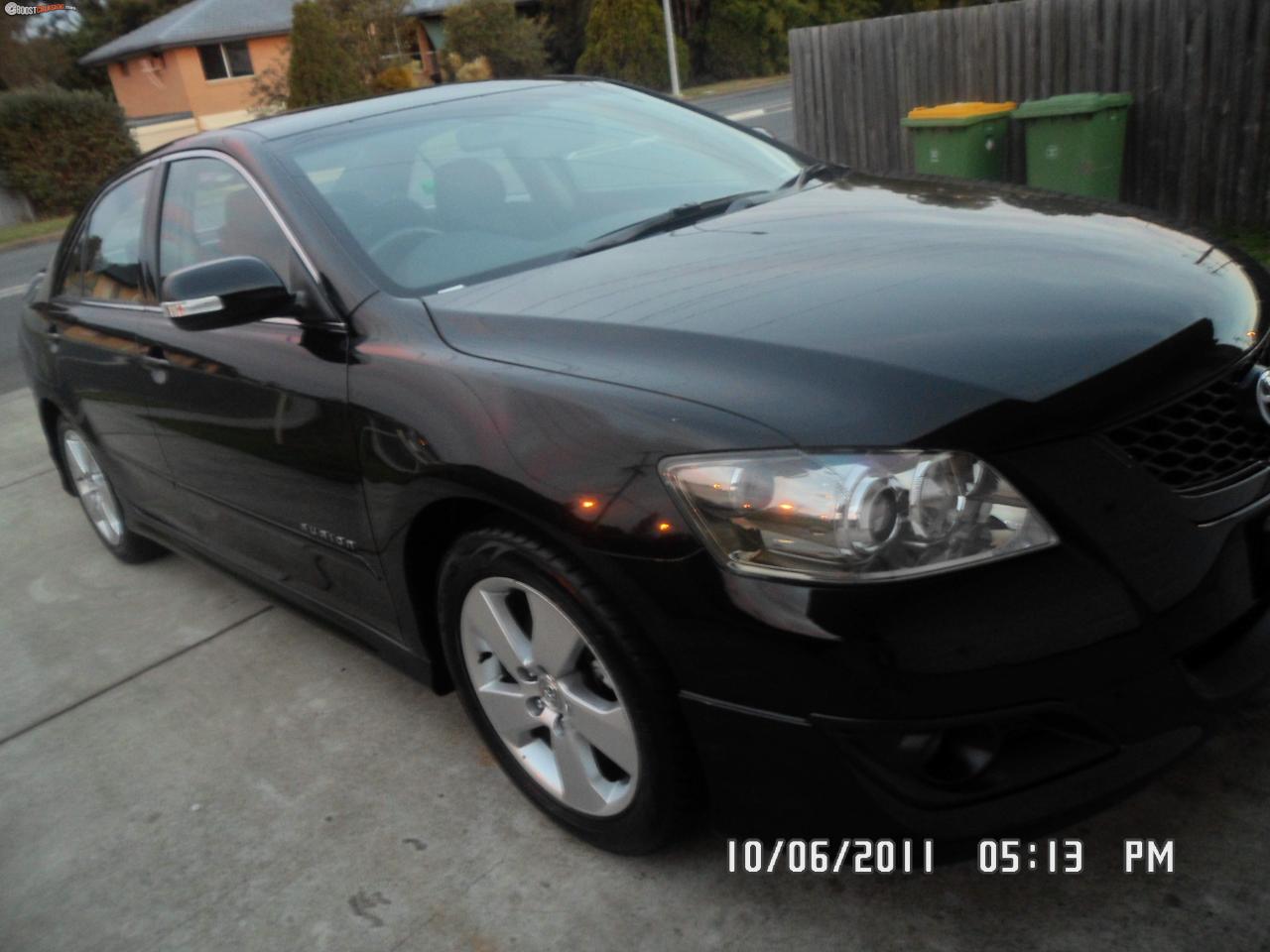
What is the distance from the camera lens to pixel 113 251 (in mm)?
4172

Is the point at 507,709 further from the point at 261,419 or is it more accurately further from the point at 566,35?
the point at 566,35

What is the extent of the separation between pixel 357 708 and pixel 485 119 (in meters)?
1.77

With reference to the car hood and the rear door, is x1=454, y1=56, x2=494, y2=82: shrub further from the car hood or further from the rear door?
the car hood

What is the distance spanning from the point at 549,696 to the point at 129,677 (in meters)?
2.07

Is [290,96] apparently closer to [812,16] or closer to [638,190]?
[812,16]

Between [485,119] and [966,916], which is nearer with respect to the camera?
[966,916]

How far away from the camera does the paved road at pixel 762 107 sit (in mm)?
21234

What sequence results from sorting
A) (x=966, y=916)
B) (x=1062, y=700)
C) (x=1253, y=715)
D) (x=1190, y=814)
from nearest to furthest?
(x=1062, y=700), (x=966, y=916), (x=1190, y=814), (x=1253, y=715)

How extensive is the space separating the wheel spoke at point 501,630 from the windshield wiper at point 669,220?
3.04 ft

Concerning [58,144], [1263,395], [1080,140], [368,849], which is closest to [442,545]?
[368,849]

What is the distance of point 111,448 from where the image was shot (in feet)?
14.1

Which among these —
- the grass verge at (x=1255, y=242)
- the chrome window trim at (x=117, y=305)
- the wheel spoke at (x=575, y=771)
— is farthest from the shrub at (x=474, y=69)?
the wheel spoke at (x=575, y=771)

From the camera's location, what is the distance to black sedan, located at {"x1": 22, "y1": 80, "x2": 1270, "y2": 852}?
1894 mm

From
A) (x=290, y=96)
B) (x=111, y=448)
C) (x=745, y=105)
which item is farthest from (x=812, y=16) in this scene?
(x=111, y=448)
